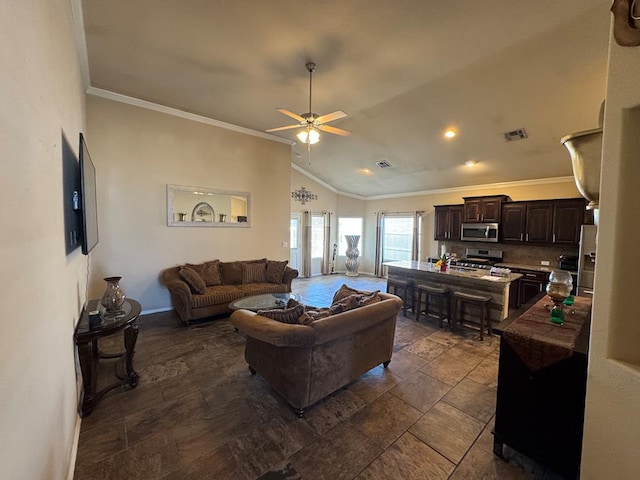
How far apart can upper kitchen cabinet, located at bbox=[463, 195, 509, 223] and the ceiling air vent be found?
5.50ft

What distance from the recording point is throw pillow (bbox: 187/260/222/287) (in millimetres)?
4766

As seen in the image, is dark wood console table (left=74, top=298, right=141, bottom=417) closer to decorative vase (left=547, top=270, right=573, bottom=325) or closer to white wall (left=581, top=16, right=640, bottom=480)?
white wall (left=581, top=16, right=640, bottom=480)

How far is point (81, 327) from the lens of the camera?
2180mm

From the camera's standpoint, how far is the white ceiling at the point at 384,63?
2600 millimetres

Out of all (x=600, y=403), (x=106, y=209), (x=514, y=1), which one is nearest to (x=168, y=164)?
(x=106, y=209)

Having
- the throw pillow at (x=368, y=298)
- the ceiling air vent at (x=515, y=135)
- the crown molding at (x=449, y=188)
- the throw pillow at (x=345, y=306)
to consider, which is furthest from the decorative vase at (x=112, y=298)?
the crown molding at (x=449, y=188)

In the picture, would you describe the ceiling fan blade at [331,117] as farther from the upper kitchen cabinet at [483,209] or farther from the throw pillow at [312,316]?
the upper kitchen cabinet at [483,209]

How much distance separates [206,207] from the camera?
5.12 metres

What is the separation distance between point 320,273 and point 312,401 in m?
6.87

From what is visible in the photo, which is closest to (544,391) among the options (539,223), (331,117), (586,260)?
(331,117)

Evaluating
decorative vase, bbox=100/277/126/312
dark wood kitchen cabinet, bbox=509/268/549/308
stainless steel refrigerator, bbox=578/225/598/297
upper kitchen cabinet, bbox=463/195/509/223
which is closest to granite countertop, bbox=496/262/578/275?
dark wood kitchen cabinet, bbox=509/268/549/308

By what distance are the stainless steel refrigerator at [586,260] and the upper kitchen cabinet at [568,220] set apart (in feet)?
1.60

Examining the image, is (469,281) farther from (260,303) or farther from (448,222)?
(260,303)

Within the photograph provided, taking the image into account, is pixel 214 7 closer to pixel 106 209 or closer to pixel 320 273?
pixel 106 209
